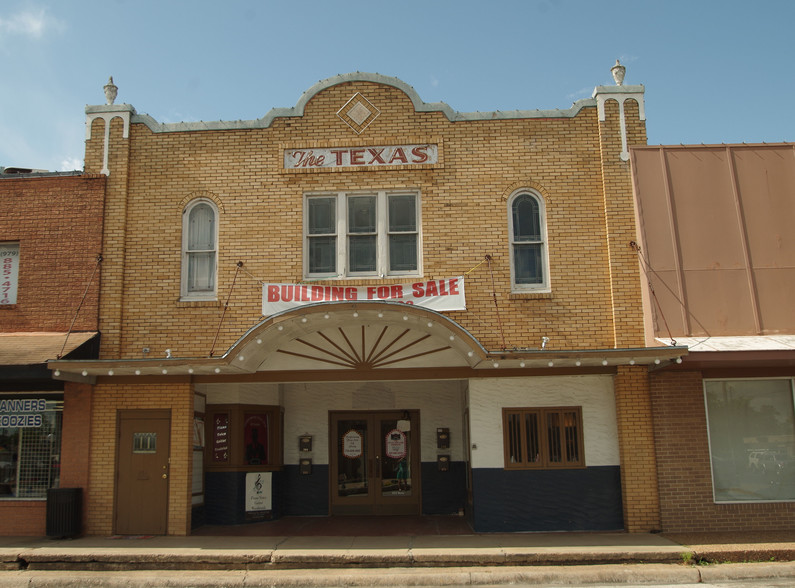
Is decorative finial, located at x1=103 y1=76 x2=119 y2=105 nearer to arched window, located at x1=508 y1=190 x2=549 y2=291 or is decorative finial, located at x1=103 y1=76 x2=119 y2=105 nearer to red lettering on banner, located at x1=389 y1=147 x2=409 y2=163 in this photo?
red lettering on banner, located at x1=389 y1=147 x2=409 y2=163

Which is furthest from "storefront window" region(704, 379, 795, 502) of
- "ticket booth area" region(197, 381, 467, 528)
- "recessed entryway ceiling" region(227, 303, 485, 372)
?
"ticket booth area" region(197, 381, 467, 528)

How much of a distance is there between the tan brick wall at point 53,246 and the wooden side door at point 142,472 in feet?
6.11

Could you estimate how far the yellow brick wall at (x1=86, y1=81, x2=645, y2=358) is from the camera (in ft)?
41.0

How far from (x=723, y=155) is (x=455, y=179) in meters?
4.61

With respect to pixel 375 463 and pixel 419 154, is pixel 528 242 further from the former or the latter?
pixel 375 463

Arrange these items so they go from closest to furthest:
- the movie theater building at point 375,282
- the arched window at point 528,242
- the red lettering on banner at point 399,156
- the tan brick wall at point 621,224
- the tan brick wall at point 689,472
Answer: the tan brick wall at point 689,472 < the movie theater building at point 375,282 < the tan brick wall at point 621,224 < the arched window at point 528,242 < the red lettering on banner at point 399,156

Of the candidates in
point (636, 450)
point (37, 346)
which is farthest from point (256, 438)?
point (636, 450)

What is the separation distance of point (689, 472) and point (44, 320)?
11.2m

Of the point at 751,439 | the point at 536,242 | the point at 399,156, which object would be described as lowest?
the point at 751,439

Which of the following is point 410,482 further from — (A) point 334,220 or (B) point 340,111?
(B) point 340,111

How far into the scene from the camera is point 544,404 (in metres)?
12.4

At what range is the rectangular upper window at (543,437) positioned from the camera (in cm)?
1228

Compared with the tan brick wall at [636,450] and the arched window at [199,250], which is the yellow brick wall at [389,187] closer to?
the arched window at [199,250]

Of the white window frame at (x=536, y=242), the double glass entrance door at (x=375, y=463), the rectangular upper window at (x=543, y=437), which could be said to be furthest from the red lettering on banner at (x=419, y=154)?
the double glass entrance door at (x=375, y=463)
